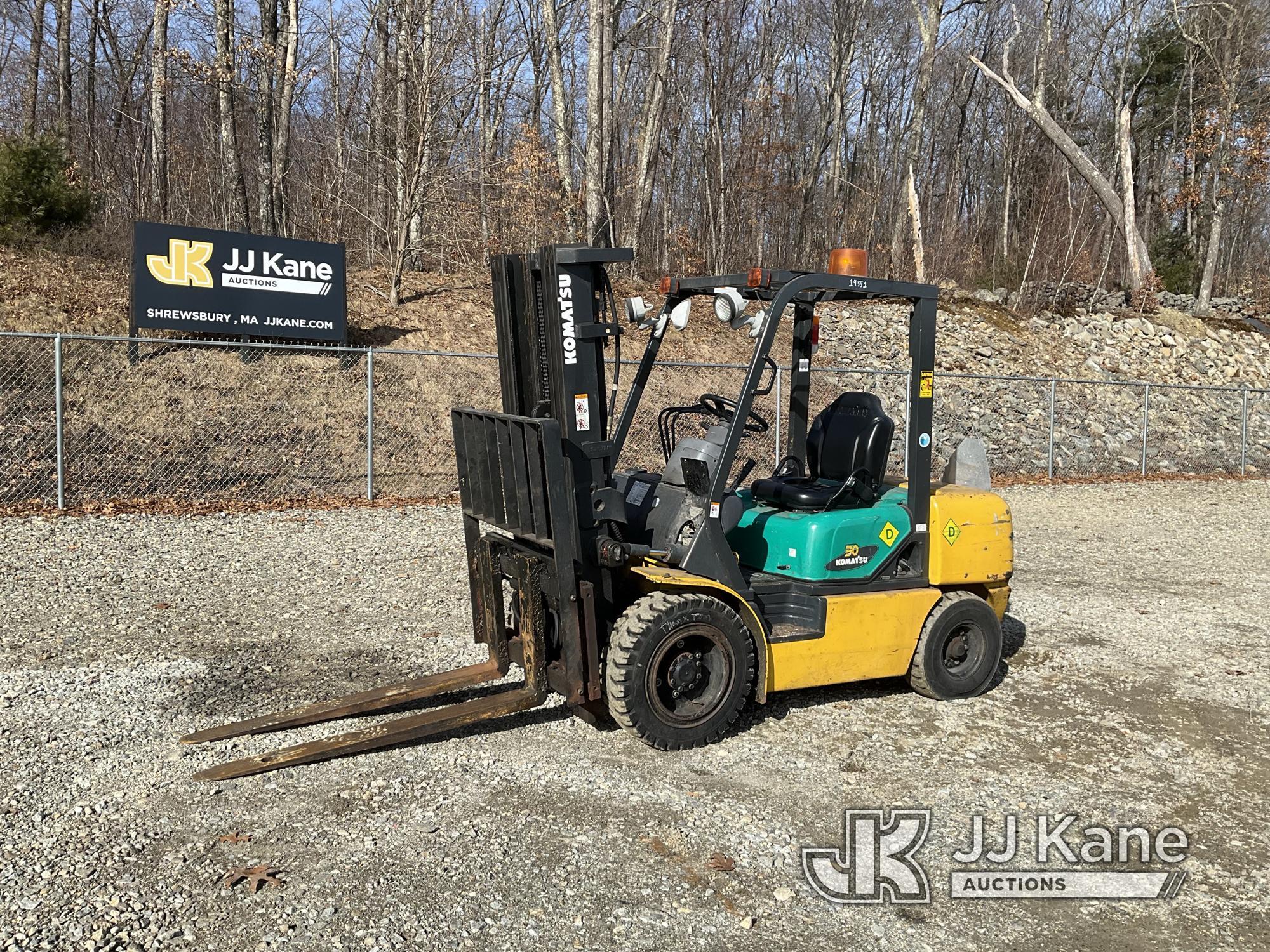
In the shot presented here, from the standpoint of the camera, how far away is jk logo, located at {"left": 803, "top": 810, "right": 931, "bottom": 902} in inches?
170

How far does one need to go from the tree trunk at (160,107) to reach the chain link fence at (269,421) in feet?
23.1

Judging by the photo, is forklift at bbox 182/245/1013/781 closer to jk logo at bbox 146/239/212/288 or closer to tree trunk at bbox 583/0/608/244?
jk logo at bbox 146/239/212/288

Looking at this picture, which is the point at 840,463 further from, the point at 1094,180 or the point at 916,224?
the point at 1094,180

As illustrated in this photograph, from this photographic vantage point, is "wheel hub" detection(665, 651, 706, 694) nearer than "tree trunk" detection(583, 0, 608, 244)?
Yes

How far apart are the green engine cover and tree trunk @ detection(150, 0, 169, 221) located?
18.9 meters

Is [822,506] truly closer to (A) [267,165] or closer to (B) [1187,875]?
(B) [1187,875]

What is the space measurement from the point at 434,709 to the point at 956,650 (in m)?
3.37

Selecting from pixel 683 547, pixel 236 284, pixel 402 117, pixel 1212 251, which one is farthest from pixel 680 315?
pixel 1212 251

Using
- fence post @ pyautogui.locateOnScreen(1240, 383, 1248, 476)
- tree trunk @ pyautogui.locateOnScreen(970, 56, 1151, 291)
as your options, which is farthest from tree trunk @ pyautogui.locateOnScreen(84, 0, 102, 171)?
fence post @ pyautogui.locateOnScreen(1240, 383, 1248, 476)

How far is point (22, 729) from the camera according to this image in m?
5.65

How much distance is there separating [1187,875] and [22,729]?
5.90 metres

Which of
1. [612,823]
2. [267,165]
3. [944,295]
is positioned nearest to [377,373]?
[267,165]

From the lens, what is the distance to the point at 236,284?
15859 millimetres

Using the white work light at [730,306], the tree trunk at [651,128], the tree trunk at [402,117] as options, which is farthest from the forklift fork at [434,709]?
the tree trunk at [651,128]
